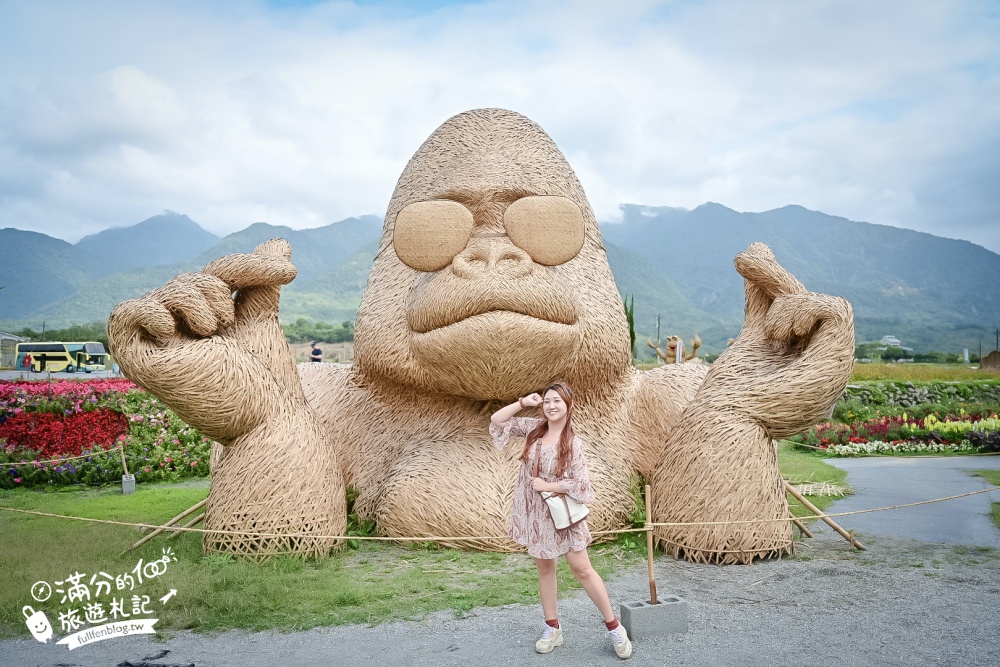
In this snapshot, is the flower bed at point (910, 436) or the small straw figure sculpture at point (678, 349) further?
the small straw figure sculpture at point (678, 349)

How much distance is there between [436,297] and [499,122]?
155 centimetres

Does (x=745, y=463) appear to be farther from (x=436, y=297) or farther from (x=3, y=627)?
(x=3, y=627)

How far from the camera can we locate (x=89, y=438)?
773 cm

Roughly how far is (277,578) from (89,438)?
17.0ft

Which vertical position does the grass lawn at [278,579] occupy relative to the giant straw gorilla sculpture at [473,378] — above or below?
below

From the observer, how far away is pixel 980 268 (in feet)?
330

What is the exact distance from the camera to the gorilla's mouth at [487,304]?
388 centimetres

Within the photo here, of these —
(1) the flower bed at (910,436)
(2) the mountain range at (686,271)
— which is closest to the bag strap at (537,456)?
(1) the flower bed at (910,436)

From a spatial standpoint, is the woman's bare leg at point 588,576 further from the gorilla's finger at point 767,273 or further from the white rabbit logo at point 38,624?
the gorilla's finger at point 767,273

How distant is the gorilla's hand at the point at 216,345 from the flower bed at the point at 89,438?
3.60 m

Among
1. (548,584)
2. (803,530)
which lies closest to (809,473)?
(803,530)

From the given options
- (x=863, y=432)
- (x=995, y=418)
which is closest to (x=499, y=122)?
(x=863, y=432)

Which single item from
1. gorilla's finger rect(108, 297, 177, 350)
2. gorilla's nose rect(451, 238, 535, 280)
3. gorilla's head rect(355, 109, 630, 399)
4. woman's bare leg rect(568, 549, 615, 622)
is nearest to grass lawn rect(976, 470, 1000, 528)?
gorilla's head rect(355, 109, 630, 399)

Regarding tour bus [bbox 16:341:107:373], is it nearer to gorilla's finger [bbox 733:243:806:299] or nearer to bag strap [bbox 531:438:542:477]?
gorilla's finger [bbox 733:243:806:299]
